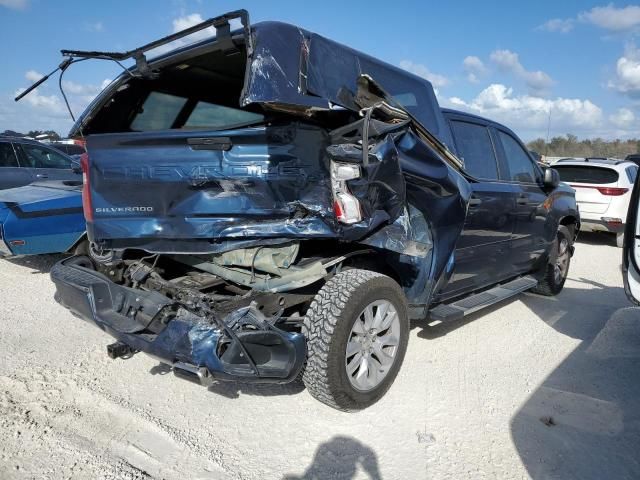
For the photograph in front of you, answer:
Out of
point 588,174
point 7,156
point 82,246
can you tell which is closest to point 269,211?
point 82,246

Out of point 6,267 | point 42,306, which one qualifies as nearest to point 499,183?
point 42,306

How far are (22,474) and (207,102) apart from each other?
2521 millimetres

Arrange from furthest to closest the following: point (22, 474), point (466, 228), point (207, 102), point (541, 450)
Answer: point (466, 228), point (207, 102), point (541, 450), point (22, 474)

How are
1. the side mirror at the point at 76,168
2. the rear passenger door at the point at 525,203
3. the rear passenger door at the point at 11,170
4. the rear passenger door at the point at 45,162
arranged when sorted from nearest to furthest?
the rear passenger door at the point at 525,203, the side mirror at the point at 76,168, the rear passenger door at the point at 11,170, the rear passenger door at the point at 45,162

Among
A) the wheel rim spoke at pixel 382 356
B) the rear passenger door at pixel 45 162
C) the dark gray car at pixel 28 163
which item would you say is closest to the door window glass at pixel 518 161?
the wheel rim spoke at pixel 382 356

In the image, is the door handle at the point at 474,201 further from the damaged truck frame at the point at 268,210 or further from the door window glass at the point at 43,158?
the door window glass at the point at 43,158

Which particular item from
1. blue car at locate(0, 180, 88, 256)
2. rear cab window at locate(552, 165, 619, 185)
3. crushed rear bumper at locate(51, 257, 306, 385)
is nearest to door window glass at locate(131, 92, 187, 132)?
crushed rear bumper at locate(51, 257, 306, 385)

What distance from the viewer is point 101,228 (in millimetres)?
3279

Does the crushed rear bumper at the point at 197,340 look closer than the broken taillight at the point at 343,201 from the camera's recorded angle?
Yes

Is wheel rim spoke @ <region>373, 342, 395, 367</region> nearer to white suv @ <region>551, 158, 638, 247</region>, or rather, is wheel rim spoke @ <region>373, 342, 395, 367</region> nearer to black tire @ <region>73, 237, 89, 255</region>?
black tire @ <region>73, 237, 89, 255</region>

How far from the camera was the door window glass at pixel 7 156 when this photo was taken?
24.9 feet

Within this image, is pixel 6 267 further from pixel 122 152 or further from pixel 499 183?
pixel 499 183

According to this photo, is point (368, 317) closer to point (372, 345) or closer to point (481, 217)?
point (372, 345)

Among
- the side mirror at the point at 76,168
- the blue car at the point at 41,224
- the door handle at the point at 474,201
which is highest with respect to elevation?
the side mirror at the point at 76,168
